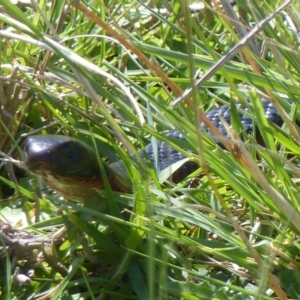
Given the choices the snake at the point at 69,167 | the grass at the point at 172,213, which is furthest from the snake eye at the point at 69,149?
the grass at the point at 172,213

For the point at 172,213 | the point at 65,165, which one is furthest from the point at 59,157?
the point at 172,213

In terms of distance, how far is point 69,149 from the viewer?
5.63 ft

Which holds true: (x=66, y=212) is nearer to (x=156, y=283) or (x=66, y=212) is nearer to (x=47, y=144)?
(x=47, y=144)

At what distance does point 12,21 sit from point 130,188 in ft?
1.70

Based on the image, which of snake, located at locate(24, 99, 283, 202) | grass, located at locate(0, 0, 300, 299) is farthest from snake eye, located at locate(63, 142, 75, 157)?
grass, located at locate(0, 0, 300, 299)

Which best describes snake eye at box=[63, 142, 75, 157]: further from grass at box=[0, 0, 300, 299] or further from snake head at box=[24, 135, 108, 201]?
grass at box=[0, 0, 300, 299]

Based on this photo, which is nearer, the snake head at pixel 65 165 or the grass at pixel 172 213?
the grass at pixel 172 213

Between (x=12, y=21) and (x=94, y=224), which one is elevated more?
(x=12, y=21)

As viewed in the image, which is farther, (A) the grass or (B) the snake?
(B) the snake

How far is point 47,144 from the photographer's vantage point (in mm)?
1697

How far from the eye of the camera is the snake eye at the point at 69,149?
1.71 m

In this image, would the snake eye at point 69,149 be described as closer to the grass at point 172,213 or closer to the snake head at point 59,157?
the snake head at point 59,157

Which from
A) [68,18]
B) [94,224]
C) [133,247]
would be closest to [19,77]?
[68,18]

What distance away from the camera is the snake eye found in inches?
67.5
